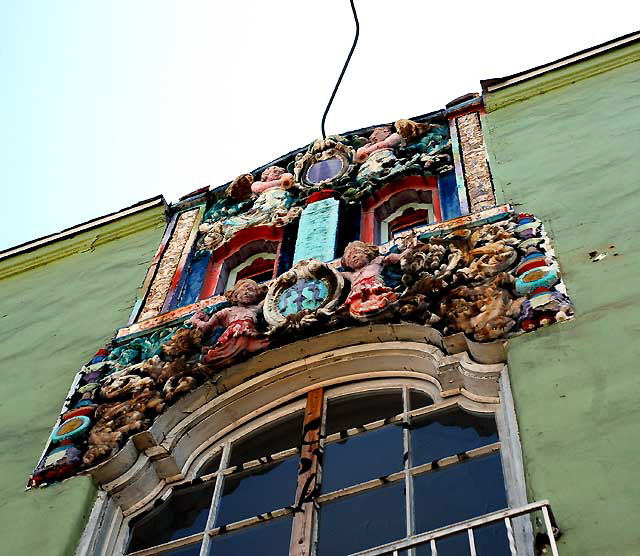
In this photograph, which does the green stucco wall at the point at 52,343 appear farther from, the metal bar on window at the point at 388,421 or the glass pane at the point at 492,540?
the glass pane at the point at 492,540

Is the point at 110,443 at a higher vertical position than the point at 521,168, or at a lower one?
lower

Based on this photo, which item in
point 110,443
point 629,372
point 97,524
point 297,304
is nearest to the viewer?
point 629,372

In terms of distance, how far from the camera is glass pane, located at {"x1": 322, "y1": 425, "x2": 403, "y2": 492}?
656cm

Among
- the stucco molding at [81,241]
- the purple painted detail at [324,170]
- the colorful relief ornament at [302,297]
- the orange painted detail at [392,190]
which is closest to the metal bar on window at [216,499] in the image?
the colorful relief ornament at [302,297]

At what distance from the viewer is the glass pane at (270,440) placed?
7254mm

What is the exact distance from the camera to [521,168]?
906 centimetres

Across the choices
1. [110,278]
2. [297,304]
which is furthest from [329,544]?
[110,278]

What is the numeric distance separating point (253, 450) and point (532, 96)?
4.64 m

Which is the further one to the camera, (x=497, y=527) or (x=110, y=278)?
(x=110, y=278)

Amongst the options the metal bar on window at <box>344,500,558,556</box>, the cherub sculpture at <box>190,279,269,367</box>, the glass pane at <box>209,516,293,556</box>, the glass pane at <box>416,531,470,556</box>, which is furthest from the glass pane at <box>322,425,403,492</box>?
the cherub sculpture at <box>190,279,269,367</box>

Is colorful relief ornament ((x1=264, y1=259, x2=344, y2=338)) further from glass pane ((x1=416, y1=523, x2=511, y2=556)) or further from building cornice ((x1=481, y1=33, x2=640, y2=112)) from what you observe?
building cornice ((x1=481, y1=33, x2=640, y2=112))

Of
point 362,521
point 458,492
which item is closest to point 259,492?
point 362,521

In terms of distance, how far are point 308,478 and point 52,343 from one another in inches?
133

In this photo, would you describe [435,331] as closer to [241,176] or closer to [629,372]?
[629,372]
